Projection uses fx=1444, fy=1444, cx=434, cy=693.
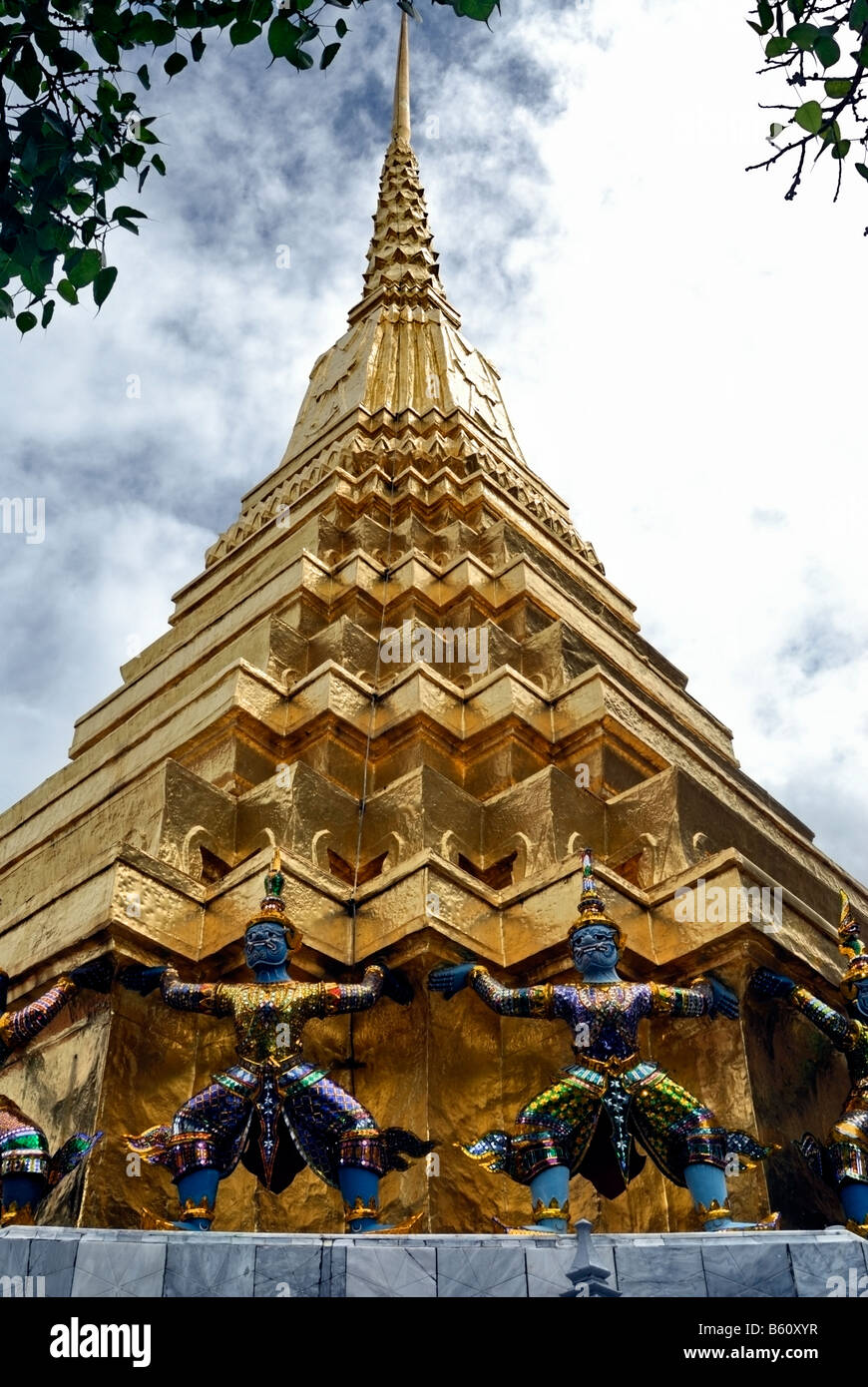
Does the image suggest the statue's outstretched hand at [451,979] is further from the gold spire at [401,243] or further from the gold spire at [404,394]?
the gold spire at [401,243]

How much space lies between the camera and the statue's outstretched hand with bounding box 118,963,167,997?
1011cm

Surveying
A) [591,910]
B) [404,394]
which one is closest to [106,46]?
[591,910]

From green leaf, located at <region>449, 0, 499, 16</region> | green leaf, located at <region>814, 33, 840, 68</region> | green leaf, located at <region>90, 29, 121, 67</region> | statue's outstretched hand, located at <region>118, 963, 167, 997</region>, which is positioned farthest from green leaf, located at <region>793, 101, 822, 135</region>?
statue's outstretched hand, located at <region>118, 963, 167, 997</region>

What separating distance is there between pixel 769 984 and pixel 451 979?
2.24m

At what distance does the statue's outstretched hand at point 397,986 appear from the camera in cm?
1020

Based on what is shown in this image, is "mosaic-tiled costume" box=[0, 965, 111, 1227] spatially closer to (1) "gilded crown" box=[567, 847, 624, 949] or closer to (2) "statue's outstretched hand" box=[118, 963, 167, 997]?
(2) "statue's outstretched hand" box=[118, 963, 167, 997]

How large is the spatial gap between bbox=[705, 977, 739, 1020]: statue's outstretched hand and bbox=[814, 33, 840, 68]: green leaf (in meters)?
5.74

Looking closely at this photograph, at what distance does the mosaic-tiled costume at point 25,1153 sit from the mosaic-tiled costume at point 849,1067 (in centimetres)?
457

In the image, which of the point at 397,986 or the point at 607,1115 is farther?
the point at 397,986

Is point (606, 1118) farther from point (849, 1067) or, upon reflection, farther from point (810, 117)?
point (810, 117)

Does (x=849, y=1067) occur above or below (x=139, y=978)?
below

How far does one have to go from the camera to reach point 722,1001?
388 inches

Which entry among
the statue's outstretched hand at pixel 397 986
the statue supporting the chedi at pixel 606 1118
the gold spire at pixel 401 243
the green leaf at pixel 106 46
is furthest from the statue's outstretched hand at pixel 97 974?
the gold spire at pixel 401 243

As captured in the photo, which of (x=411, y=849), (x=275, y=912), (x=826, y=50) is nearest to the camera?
(x=826, y=50)
